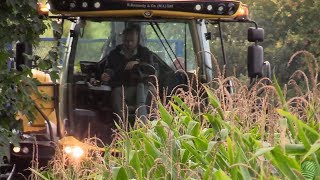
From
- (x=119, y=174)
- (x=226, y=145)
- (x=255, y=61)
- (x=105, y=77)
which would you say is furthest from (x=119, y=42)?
(x=119, y=174)

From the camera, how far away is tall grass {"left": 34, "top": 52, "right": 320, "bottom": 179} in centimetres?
472

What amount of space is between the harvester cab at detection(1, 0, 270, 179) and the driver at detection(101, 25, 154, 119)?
0.17 feet

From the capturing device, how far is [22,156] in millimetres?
9844

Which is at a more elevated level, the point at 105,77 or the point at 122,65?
the point at 122,65

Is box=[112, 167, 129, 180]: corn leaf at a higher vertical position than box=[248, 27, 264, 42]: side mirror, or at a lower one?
lower

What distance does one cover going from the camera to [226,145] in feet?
17.4

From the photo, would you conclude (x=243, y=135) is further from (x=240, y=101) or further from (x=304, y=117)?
(x=304, y=117)

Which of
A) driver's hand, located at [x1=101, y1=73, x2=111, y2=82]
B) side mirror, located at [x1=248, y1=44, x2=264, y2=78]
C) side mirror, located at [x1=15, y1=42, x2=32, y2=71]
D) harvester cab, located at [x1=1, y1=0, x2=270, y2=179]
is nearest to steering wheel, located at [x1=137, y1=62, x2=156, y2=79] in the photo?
harvester cab, located at [x1=1, y1=0, x2=270, y2=179]

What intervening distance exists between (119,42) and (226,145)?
3.98m

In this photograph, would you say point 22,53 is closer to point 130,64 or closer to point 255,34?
point 130,64

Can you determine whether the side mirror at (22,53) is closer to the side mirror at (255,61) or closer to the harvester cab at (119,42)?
the harvester cab at (119,42)

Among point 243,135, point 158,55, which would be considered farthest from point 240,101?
point 158,55

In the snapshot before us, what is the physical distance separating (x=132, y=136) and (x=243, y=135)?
1017 millimetres

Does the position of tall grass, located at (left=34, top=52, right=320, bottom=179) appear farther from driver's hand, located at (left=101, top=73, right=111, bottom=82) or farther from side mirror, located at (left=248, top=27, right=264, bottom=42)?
side mirror, located at (left=248, top=27, right=264, bottom=42)
